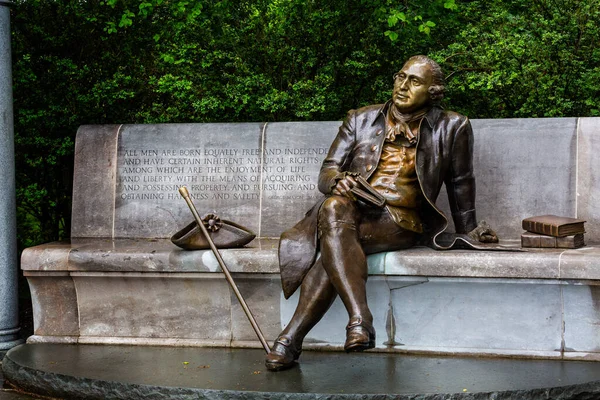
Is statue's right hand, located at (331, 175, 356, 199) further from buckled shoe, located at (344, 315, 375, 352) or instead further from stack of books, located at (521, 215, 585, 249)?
stack of books, located at (521, 215, 585, 249)

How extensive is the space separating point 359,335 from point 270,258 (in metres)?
1.35

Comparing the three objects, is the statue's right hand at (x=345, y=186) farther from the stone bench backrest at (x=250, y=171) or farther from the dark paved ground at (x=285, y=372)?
the stone bench backrest at (x=250, y=171)

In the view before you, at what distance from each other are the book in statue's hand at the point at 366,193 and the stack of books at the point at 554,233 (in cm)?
121

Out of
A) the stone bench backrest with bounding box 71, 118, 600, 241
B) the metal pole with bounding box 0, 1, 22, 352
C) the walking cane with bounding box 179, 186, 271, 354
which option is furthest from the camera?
the stone bench backrest with bounding box 71, 118, 600, 241

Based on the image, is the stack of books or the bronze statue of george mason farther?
the stack of books

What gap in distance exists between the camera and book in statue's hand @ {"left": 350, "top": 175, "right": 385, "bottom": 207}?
22.6 ft

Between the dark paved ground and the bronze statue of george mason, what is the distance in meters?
0.32

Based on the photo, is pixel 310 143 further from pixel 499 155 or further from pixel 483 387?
pixel 483 387

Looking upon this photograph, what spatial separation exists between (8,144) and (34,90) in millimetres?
2417

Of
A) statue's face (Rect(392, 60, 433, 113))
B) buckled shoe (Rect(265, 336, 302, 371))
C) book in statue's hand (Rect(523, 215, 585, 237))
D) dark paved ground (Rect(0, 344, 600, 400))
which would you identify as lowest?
dark paved ground (Rect(0, 344, 600, 400))

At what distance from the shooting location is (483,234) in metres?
7.52

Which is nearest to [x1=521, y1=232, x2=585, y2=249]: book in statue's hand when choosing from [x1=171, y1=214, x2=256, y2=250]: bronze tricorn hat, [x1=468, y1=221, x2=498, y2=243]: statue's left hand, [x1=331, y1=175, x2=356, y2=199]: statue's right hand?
[x1=468, y1=221, x2=498, y2=243]: statue's left hand

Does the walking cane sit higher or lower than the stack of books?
lower

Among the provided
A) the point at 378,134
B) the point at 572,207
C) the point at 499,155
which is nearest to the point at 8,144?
the point at 378,134
